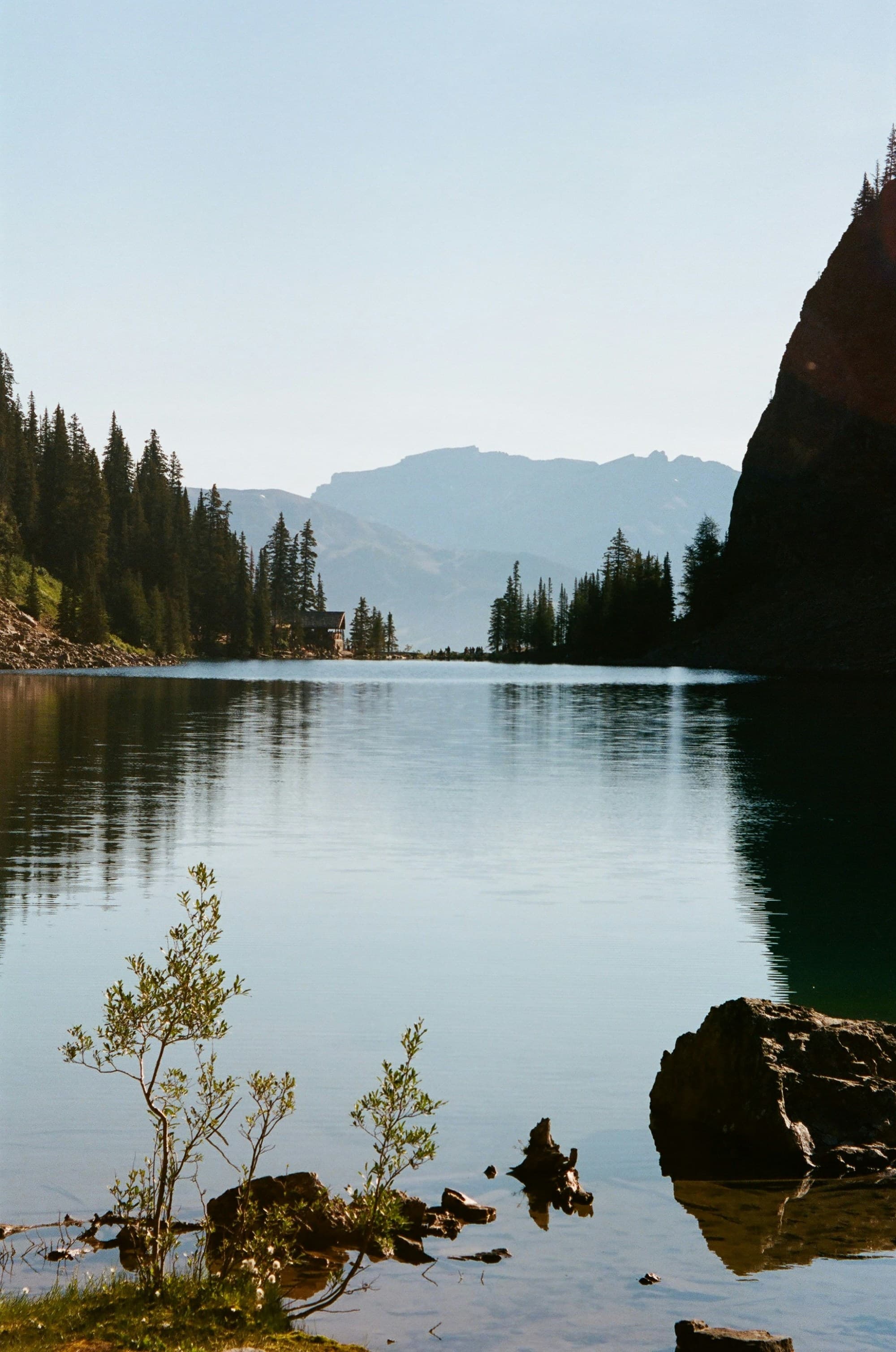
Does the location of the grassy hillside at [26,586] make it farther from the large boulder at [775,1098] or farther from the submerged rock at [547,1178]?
the submerged rock at [547,1178]

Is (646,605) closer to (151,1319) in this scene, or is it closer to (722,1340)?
(722,1340)

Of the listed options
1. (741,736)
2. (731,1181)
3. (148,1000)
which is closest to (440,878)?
(731,1181)

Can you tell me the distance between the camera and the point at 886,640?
388ft

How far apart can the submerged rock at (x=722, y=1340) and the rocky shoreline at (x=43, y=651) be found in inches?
4967

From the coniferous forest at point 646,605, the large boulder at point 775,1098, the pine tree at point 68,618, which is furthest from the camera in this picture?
the coniferous forest at point 646,605

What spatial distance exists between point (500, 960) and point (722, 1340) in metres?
10.5

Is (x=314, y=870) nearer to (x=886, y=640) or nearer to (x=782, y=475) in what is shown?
(x=886, y=640)

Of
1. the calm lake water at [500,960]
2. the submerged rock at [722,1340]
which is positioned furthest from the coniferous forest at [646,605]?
the submerged rock at [722,1340]

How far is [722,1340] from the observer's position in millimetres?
7078

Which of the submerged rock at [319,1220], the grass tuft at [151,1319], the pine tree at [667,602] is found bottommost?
the submerged rock at [319,1220]

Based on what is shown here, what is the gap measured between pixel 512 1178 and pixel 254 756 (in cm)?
3625

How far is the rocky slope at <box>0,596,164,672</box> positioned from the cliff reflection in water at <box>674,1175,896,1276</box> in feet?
414

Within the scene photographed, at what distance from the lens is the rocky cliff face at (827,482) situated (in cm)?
13688

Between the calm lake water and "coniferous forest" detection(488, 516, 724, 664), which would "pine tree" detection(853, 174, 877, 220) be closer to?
"coniferous forest" detection(488, 516, 724, 664)
